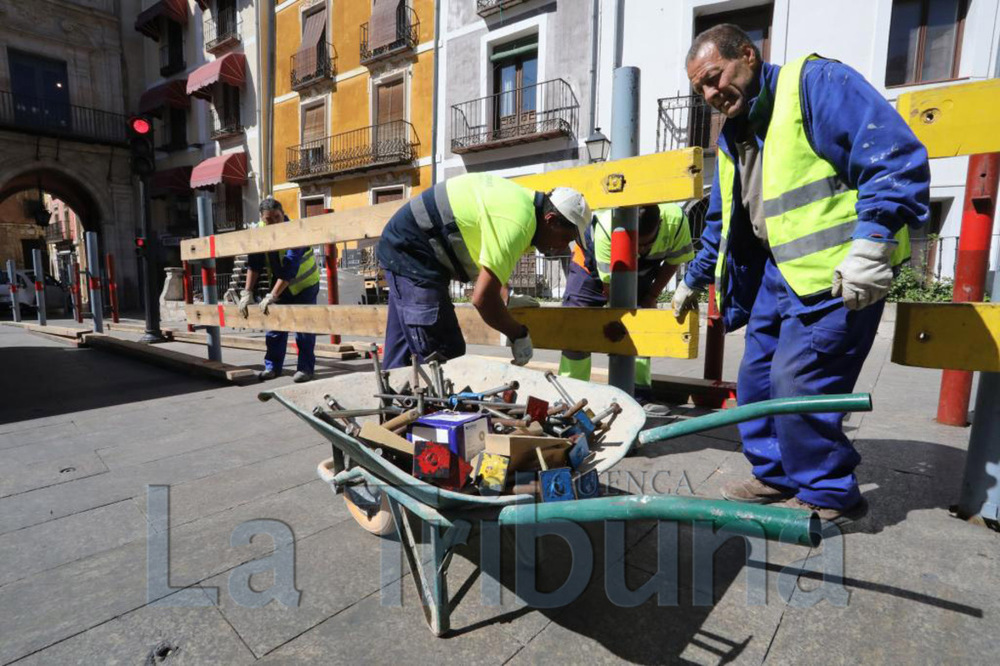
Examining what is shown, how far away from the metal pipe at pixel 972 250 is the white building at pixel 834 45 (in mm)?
7727

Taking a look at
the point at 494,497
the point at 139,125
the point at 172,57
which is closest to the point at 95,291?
the point at 139,125

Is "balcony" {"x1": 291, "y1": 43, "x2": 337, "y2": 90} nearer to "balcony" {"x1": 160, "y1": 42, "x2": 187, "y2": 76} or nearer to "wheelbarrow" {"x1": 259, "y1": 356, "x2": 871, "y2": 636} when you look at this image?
"balcony" {"x1": 160, "y1": 42, "x2": 187, "y2": 76}

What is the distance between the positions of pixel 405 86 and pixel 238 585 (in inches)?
663

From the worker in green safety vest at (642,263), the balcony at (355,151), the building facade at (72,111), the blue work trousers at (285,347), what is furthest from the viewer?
the building facade at (72,111)

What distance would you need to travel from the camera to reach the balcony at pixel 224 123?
20.1 metres

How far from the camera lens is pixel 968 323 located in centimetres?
184

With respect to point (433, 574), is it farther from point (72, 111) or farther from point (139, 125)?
point (72, 111)

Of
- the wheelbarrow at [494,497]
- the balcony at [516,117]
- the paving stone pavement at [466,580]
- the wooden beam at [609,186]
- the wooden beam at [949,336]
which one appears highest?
the balcony at [516,117]

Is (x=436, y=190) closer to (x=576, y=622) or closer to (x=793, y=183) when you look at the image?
(x=793, y=183)

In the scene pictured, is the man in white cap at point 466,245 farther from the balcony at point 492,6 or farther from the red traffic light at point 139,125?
the balcony at point 492,6

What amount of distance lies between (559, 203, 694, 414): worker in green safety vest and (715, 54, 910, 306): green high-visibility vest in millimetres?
1449

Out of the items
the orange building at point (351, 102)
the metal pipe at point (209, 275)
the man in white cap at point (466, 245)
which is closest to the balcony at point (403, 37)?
the orange building at point (351, 102)

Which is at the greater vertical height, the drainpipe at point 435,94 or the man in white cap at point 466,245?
the drainpipe at point 435,94

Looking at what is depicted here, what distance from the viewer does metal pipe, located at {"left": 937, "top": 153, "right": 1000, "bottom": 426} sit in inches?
107
